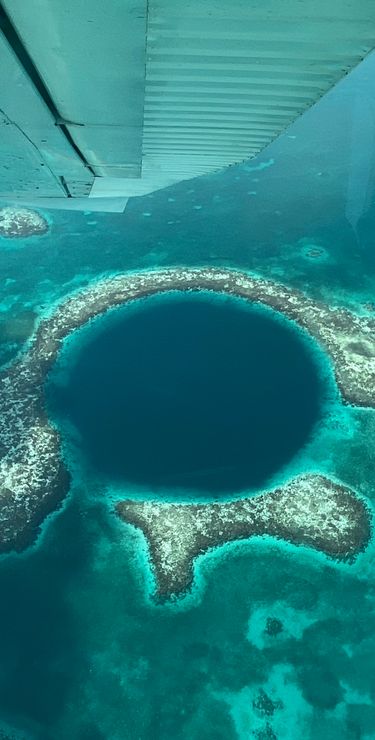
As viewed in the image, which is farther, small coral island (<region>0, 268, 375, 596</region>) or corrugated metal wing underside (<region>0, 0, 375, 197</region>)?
small coral island (<region>0, 268, 375, 596</region>)

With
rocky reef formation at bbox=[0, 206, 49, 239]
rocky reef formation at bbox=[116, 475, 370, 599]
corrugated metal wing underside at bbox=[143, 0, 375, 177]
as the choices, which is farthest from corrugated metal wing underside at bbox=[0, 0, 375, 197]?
rocky reef formation at bbox=[0, 206, 49, 239]

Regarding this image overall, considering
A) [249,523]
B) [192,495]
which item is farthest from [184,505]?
[249,523]

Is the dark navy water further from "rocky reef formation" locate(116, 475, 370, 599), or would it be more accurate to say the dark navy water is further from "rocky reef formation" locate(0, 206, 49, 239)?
"rocky reef formation" locate(0, 206, 49, 239)

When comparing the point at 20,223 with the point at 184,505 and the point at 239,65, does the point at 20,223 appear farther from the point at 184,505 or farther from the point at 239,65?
the point at 239,65

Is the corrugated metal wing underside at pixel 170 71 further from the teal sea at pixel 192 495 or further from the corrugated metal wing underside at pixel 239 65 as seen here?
the teal sea at pixel 192 495

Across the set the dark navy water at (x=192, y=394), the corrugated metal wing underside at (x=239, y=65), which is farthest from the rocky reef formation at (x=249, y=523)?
the corrugated metal wing underside at (x=239, y=65)

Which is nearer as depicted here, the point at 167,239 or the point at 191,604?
the point at 191,604

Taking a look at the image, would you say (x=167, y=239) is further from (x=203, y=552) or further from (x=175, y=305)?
(x=203, y=552)

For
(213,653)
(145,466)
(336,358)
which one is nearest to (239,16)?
(213,653)
